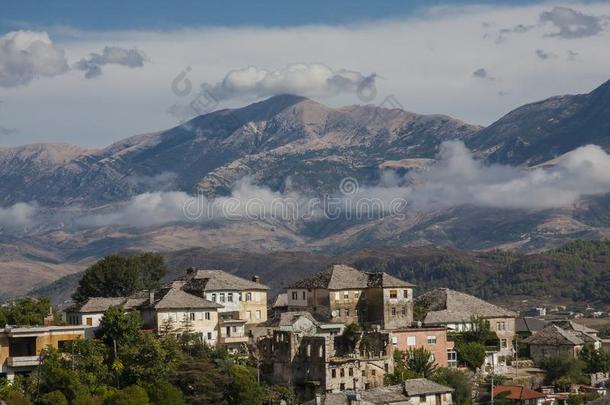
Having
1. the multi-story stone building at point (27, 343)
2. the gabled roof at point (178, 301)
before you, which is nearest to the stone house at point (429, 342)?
the gabled roof at point (178, 301)

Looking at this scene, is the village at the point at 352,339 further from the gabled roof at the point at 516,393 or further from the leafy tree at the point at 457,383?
the leafy tree at the point at 457,383

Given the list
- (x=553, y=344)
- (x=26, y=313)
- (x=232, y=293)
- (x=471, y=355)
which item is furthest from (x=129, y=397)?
(x=553, y=344)

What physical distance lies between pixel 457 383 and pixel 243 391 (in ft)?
63.6

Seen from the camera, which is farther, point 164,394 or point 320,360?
point 320,360

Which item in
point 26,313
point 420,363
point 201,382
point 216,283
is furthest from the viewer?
point 216,283

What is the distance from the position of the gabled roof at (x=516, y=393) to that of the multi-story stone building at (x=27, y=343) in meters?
34.4

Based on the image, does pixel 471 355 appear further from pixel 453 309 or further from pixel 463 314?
pixel 453 309

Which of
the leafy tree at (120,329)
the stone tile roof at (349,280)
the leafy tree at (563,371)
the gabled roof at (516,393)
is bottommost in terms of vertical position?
the gabled roof at (516,393)

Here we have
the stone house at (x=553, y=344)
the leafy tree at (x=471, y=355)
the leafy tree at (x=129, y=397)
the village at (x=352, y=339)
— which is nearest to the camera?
the leafy tree at (x=129, y=397)

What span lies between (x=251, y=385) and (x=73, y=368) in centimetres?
1333

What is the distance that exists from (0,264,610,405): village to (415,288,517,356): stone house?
0.50 feet

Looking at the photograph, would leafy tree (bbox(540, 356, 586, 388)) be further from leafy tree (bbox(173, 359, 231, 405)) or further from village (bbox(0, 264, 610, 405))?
leafy tree (bbox(173, 359, 231, 405))

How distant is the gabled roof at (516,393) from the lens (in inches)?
3797

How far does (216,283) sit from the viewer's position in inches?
4323
